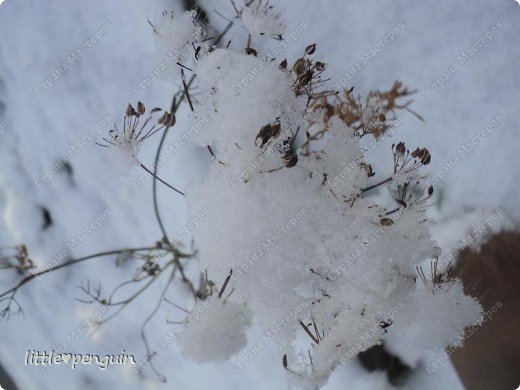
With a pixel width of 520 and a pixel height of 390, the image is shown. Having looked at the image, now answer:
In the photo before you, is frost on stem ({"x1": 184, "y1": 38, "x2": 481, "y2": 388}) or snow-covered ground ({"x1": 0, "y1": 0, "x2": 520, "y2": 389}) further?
snow-covered ground ({"x1": 0, "y1": 0, "x2": 520, "y2": 389})

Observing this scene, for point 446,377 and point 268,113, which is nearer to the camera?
point 268,113

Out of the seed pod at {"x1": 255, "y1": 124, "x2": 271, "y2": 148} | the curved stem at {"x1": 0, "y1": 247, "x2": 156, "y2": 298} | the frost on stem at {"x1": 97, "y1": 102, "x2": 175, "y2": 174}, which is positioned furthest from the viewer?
the curved stem at {"x1": 0, "y1": 247, "x2": 156, "y2": 298}

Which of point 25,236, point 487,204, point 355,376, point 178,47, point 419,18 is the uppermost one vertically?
point 419,18

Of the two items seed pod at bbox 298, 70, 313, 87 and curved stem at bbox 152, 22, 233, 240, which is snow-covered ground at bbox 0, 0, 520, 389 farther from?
seed pod at bbox 298, 70, 313, 87

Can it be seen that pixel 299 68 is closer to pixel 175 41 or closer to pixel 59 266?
pixel 175 41

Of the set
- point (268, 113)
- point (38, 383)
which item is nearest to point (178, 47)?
point (268, 113)

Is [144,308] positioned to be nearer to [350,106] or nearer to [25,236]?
[25,236]

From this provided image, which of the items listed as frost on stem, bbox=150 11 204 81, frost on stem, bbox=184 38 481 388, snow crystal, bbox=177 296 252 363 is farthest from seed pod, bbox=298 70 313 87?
snow crystal, bbox=177 296 252 363

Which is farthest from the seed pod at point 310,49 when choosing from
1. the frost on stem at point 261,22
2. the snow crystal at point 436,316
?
the snow crystal at point 436,316
